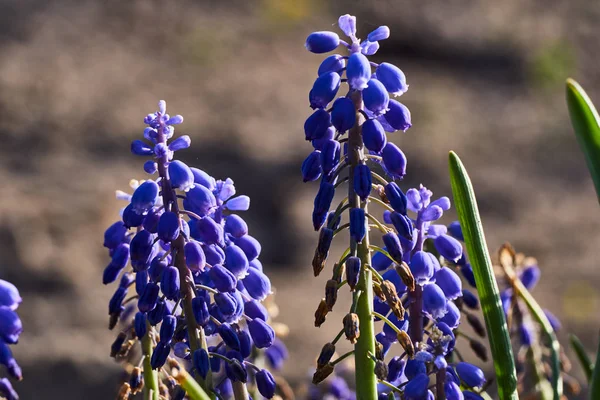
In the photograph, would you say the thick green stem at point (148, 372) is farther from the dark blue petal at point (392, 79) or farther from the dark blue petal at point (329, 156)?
the dark blue petal at point (392, 79)

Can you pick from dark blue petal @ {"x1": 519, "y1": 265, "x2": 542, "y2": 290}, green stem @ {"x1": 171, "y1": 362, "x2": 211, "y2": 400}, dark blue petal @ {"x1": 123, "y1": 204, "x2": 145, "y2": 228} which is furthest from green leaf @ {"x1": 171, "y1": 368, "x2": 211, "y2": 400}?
dark blue petal @ {"x1": 519, "y1": 265, "x2": 542, "y2": 290}

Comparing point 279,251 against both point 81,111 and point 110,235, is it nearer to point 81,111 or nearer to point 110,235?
point 81,111

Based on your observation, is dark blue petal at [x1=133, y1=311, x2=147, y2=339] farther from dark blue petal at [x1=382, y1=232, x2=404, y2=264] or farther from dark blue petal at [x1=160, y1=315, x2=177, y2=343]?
dark blue petal at [x1=382, y1=232, x2=404, y2=264]

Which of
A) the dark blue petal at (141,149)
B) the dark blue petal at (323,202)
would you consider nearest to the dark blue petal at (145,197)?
the dark blue petal at (141,149)

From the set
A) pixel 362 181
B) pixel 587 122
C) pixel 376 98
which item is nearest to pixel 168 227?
pixel 362 181

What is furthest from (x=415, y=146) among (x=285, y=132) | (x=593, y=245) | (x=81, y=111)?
(x=81, y=111)

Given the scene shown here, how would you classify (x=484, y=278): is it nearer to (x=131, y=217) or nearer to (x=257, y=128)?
(x=131, y=217)

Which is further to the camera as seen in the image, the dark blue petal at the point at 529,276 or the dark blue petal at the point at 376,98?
the dark blue petal at the point at 529,276
